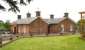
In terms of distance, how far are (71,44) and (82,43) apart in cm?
138

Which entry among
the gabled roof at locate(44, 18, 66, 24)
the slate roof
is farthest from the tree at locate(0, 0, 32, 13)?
the gabled roof at locate(44, 18, 66, 24)

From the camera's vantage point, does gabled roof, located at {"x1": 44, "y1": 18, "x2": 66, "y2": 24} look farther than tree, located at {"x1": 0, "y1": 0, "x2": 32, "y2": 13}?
Yes

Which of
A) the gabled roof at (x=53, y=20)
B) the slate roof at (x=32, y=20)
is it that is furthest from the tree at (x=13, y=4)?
the gabled roof at (x=53, y=20)

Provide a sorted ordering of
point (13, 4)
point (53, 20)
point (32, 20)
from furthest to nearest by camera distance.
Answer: point (53, 20) → point (32, 20) → point (13, 4)

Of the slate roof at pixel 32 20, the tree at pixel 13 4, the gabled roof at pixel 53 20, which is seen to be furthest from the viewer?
the gabled roof at pixel 53 20

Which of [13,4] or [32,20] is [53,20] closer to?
[32,20]

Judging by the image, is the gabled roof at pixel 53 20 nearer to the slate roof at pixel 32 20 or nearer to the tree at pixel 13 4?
the slate roof at pixel 32 20

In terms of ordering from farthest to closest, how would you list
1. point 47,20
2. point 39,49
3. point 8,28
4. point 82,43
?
point 8,28
point 47,20
point 82,43
point 39,49

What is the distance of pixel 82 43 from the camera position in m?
33.8

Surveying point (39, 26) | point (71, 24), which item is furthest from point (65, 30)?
point (39, 26)

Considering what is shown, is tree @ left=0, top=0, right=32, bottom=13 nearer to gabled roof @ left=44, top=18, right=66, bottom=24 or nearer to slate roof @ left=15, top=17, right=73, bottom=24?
slate roof @ left=15, top=17, right=73, bottom=24

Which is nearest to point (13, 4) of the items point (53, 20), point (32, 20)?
point (32, 20)

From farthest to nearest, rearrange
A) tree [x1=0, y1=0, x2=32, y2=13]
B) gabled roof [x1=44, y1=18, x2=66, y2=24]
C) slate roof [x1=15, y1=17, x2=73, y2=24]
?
gabled roof [x1=44, y1=18, x2=66, y2=24] < slate roof [x1=15, y1=17, x2=73, y2=24] < tree [x1=0, y1=0, x2=32, y2=13]

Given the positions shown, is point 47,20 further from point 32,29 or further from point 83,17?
point 83,17
